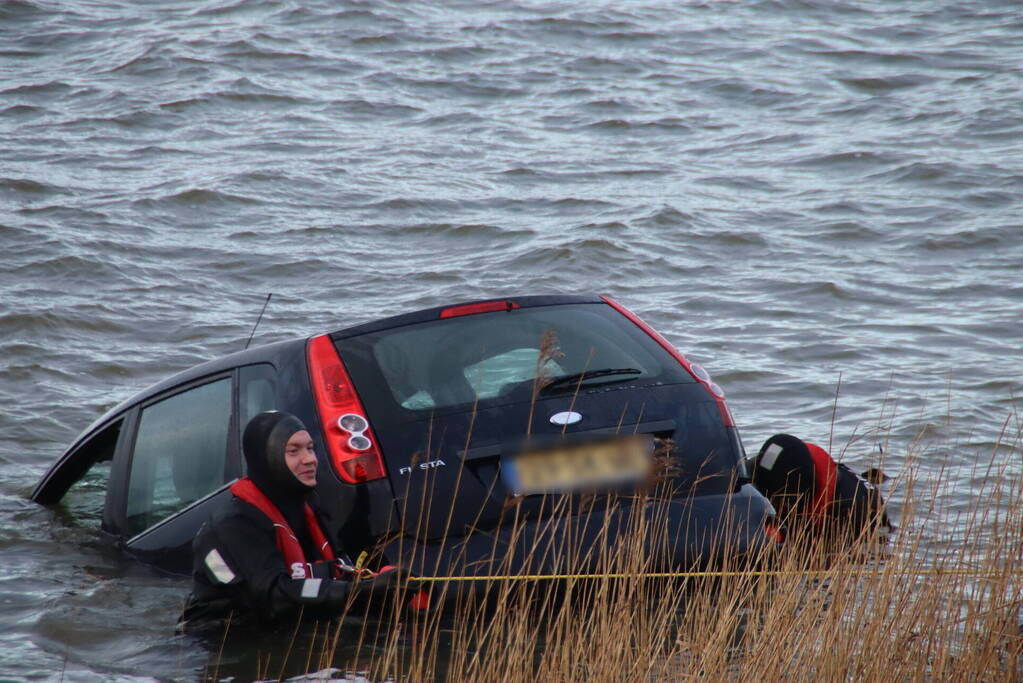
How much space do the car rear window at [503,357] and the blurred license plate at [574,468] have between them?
10.4 inches

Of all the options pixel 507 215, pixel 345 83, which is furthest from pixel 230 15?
pixel 507 215

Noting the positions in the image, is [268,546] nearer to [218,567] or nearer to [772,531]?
[218,567]

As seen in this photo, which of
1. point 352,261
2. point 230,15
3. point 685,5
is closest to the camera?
point 352,261

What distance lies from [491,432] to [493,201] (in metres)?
12.4

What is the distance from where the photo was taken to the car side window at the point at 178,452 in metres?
5.72

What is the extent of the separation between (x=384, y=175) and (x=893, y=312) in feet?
26.1

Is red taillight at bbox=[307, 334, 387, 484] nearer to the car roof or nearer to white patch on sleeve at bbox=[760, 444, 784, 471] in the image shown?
the car roof

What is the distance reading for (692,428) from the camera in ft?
17.0

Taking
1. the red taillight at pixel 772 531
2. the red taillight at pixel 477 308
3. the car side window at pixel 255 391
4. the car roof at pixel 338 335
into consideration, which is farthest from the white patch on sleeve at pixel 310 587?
the red taillight at pixel 772 531

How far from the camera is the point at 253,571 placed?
4777 millimetres

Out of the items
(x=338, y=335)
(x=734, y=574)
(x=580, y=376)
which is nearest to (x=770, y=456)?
(x=580, y=376)

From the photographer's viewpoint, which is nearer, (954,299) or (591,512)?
(591,512)

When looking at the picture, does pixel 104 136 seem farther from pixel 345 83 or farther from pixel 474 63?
pixel 474 63

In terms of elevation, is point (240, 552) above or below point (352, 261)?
above
